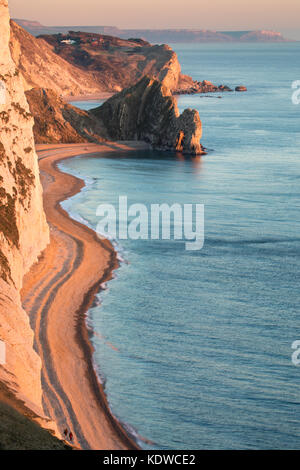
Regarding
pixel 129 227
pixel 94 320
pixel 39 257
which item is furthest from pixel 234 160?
pixel 94 320

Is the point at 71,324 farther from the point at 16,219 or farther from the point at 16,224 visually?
the point at 16,219

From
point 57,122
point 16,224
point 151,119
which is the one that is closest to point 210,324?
point 16,224

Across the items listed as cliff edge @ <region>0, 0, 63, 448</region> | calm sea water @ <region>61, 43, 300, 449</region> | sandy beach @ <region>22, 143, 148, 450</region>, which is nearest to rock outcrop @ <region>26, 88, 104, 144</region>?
calm sea water @ <region>61, 43, 300, 449</region>

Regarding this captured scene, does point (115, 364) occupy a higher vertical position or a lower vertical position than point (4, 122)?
lower

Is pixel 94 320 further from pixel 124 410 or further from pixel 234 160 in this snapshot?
pixel 234 160

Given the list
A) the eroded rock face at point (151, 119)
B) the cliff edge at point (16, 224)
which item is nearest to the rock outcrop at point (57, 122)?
the eroded rock face at point (151, 119)

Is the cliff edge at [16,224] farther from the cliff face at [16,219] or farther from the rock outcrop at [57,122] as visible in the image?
the rock outcrop at [57,122]

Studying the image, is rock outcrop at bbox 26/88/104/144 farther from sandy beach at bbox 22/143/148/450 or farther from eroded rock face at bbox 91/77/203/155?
sandy beach at bbox 22/143/148/450
